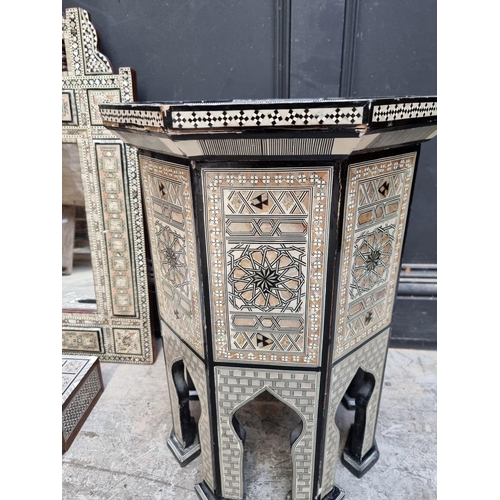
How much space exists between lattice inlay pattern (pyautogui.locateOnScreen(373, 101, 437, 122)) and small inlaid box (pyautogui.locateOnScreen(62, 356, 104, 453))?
1.66 metres

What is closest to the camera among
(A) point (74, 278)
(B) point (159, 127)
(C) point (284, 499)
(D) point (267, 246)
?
(B) point (159, 127)

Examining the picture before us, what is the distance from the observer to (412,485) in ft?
5.05

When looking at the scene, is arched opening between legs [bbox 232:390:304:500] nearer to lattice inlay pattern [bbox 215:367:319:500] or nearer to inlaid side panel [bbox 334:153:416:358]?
lattice inlay pattern [bbox 215:367:319:500]

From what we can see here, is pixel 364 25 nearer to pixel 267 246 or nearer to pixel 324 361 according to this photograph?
pixel 267 246

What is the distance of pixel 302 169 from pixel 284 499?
4.10 ft

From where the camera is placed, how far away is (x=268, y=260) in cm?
110

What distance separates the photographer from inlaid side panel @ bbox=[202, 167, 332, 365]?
1028 millimetres

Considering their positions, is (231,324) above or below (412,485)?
above

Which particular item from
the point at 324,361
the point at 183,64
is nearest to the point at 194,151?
the point at 324,361

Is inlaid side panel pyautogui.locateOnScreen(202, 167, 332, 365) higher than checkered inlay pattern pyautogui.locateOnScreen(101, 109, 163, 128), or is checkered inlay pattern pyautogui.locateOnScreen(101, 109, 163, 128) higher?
checkered inlay pattern pyautogui.locateOnScreen(101, 109, 163, 128)

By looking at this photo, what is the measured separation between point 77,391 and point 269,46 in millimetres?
1877

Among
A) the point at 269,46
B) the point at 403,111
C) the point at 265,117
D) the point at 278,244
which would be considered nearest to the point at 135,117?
the point at 265,117

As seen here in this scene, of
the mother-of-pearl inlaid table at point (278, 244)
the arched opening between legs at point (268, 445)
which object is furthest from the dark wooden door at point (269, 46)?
the arched opening between legs at point (268, 445)

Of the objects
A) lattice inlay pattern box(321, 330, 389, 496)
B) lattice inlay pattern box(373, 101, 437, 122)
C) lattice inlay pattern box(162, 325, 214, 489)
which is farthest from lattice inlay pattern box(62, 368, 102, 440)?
lattice inlay pattern box(373, 101, 437, 122)
